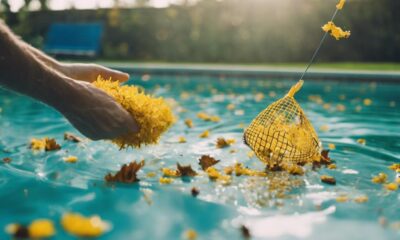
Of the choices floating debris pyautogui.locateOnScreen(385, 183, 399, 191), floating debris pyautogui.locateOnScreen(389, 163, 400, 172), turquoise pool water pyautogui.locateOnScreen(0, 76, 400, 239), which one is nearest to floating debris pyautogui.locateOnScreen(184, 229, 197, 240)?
turquoise pool water pyautogui.locateOnScreen(0, 76, 400, 239)

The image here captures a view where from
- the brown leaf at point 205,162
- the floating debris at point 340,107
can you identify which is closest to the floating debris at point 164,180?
the brown leaf at point 205,162

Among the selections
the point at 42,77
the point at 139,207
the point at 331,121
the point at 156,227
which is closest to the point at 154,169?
the point at 139,207

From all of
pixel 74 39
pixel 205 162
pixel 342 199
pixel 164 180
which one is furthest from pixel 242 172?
pixel 74 39

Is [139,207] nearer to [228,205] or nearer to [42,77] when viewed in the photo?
[228,205]

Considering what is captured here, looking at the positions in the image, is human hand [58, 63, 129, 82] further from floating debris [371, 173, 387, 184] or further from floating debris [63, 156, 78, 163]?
floating debris [371, 173, 387, 184]

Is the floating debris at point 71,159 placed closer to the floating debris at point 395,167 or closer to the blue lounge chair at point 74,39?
the floating debris at point 395,167
